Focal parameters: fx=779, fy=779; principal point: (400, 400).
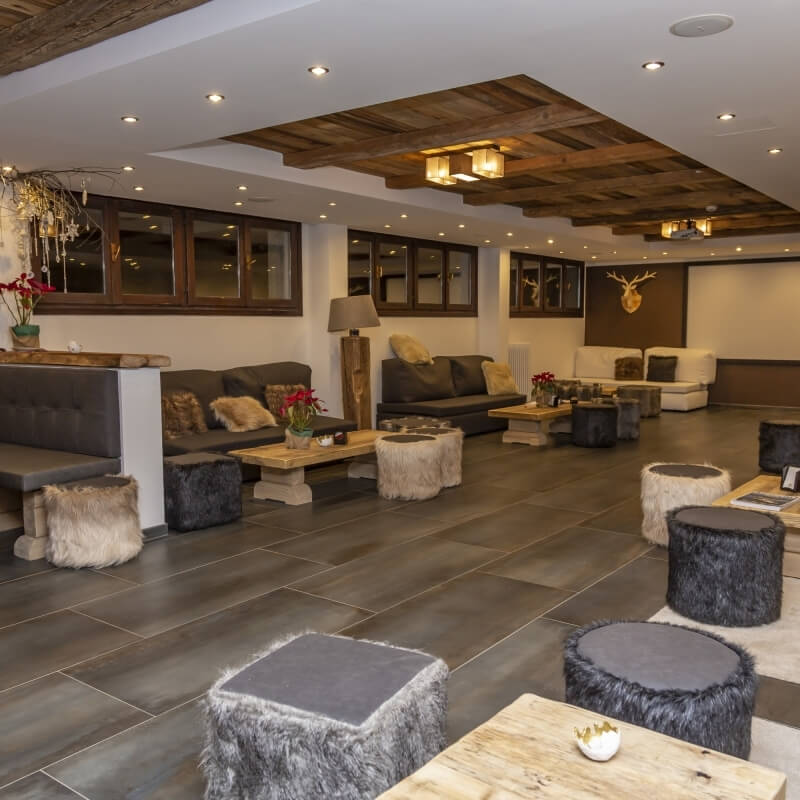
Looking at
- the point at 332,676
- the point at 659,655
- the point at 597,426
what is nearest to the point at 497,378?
the point at 597,426

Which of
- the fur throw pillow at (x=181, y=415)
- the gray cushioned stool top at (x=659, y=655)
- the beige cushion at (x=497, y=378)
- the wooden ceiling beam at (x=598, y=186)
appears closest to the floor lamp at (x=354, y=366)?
the wooden ceiling beam at (x=598, y=186)

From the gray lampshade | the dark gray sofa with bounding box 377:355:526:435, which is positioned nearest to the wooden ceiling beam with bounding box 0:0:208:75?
the gray lampshade

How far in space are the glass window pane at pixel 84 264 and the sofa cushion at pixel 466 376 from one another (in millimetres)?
4697

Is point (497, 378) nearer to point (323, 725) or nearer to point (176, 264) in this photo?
point (176, 264)

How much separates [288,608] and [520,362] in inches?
338

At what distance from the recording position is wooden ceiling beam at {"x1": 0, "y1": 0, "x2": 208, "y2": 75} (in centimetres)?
305

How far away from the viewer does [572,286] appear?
1352cm

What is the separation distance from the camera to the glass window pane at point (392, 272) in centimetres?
927

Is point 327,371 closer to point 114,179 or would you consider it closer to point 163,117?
point 114,179

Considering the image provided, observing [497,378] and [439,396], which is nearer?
[439,396]

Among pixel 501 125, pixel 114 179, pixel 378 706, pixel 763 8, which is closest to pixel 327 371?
pixel 114 179

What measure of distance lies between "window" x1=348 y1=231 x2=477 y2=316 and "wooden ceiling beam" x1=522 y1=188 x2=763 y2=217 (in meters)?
1.67

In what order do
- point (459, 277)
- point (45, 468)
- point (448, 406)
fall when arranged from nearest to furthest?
point (45, 468), point (448, 406), point (459, 277)

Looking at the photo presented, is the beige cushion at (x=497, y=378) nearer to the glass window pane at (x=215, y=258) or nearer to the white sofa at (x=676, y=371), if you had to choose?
the white sofa at (x=676, y=371)
